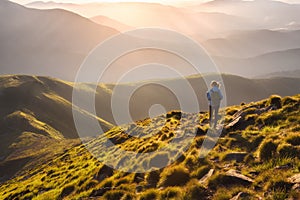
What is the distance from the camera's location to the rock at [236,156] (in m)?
14.7

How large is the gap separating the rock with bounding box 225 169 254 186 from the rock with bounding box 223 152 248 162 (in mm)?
1907

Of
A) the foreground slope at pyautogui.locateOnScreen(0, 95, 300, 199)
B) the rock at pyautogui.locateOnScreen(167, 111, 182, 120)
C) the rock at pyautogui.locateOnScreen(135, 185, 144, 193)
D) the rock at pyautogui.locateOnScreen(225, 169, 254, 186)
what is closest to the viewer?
the foreground slope at pyautogui.locateOnScreen(0, 95, 300, 199)

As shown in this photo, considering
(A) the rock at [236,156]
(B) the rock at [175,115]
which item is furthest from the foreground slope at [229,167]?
(B) the rock at [175,115]

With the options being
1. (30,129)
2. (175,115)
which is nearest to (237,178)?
(175,115)

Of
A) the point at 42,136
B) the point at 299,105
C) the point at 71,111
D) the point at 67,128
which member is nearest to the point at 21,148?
the point at 42,136

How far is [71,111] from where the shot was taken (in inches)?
7589

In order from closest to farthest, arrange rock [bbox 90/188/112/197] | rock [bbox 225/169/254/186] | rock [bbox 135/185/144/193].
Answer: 1. rock [bbox 225/169/254/186]
2. rock [bbox 135/185/144/193]
3. rock [bbox 90/188/112/197]

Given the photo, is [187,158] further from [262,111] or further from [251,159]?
[262,111]

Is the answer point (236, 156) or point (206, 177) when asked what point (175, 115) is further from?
point (206, 177)

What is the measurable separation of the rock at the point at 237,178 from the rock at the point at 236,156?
6.26ft

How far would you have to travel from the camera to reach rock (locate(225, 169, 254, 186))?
462 inches

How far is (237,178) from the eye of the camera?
1217 cm

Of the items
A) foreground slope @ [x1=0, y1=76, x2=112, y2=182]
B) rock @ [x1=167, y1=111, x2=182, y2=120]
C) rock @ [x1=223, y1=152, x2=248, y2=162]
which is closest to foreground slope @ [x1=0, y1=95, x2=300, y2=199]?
rock @ [x1=223, y1=152, x2=248, y2=162]

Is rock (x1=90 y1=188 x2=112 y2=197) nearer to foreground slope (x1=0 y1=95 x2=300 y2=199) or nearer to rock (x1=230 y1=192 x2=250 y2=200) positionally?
foreground slope (x1=0 y1=95 x2=300 y2=199)
